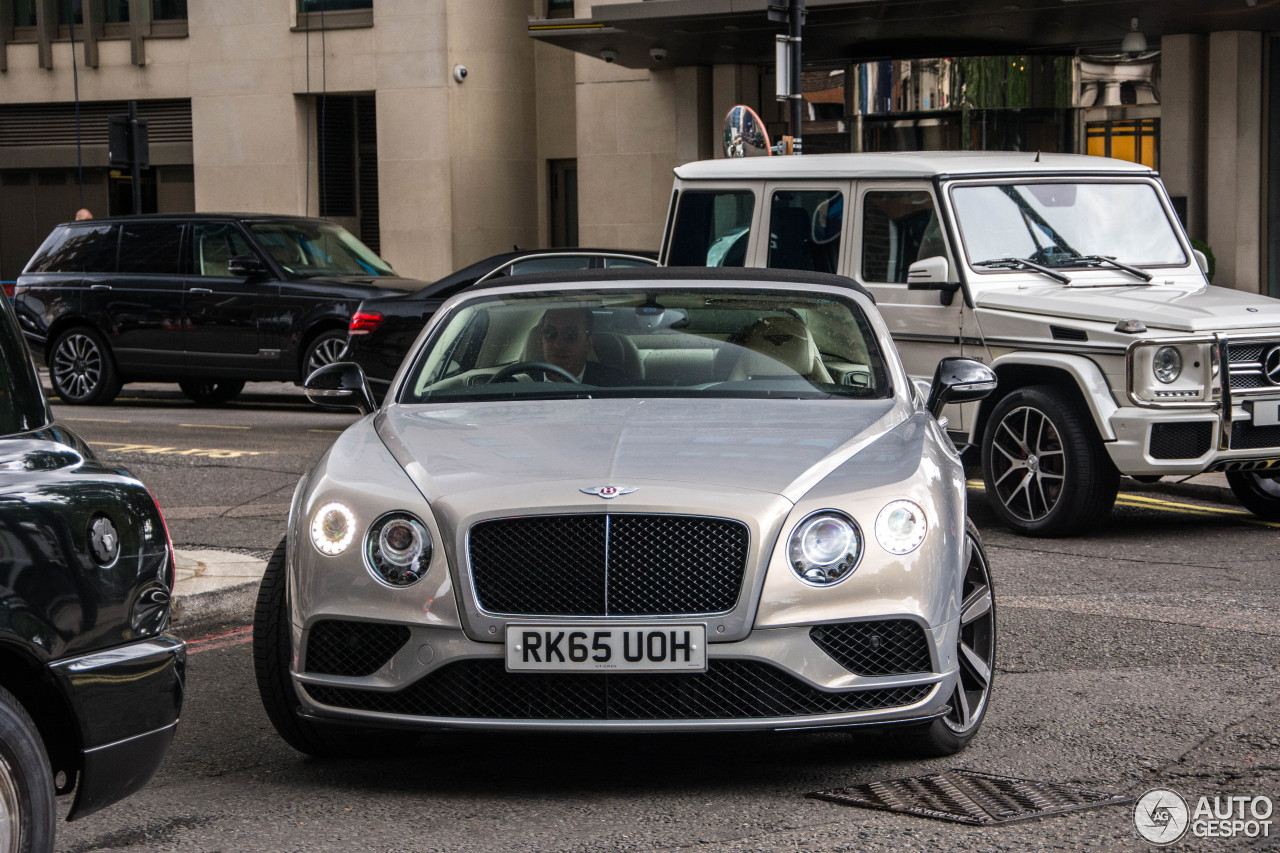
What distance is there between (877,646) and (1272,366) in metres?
5.35

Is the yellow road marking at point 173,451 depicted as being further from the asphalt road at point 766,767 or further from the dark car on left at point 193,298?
the asphalt road at point 766,767

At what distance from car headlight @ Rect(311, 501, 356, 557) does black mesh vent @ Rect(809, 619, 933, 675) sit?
1.27 meters

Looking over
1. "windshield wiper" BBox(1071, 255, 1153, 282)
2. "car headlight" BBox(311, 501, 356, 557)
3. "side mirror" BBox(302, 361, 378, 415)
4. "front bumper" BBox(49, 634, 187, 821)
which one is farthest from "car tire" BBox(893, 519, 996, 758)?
"windshield wiper" BBox(1071, 255, 1153, 282)

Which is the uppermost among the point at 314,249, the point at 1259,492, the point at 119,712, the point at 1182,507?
the point at 314,249

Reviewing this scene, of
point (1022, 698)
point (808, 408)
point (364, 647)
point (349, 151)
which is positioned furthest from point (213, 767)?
point (349, 151)

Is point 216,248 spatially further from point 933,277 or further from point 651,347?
point 651,347

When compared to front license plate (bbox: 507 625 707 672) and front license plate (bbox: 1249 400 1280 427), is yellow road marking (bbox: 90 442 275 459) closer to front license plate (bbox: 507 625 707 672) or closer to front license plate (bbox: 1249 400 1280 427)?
front license plate (bbox: 1249 400 1280 427)

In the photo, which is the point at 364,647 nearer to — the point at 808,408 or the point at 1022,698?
the point at 808,408

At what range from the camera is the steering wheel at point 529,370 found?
5902 millimetres

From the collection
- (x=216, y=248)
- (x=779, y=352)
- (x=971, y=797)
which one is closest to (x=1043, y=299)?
(x=779, y=352)

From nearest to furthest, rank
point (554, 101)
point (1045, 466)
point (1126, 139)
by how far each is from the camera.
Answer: point (1045, 466), point (1126, 139), point (554, 101)

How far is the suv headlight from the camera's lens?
8961 mm

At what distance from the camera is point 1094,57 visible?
23281mm

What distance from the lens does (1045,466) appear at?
949 cm
